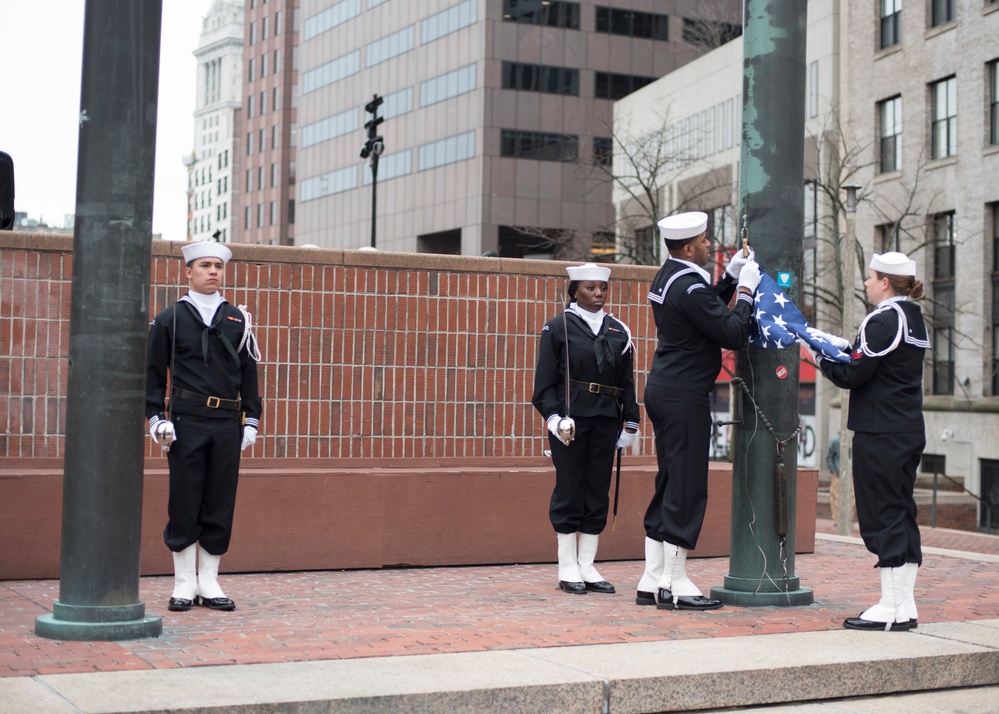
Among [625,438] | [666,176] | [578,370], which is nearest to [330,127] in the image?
[666,176]

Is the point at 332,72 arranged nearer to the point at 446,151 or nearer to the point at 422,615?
the point at 446,151

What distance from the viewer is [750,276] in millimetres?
7820

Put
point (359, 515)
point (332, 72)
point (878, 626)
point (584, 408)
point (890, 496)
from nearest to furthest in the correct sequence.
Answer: point (878, 626) < point (890, 496) < point (584, 408) < point (359, 515) < point (332, 72)

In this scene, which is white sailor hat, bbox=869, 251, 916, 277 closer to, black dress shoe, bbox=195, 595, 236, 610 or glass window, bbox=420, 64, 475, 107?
black dress shoe, bbox=195, 595, 236, 610

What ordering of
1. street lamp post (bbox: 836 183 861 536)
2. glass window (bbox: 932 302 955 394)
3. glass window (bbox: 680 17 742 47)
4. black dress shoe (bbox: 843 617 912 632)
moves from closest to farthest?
black dress shoe (bbox: 843 617 912 632)
street lamp post (bbox: 836 183 861 536)
glass window (bbox: 932 302 955 394)
glass window (bbox: 680 17 742 47)

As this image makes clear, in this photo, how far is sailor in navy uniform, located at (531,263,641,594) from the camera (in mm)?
8922

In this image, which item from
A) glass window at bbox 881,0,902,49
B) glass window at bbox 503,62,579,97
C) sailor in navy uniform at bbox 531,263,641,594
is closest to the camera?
sailor in navy uniform at bbox 531,263,641,594

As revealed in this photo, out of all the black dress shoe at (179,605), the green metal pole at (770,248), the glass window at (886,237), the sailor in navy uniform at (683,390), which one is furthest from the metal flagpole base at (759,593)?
the glass window at (886,237)

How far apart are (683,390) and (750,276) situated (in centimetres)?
74

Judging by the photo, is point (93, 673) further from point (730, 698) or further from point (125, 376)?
point (730, 698)

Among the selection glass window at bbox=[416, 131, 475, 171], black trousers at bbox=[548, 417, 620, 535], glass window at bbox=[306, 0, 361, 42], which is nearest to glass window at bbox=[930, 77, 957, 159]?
black trousers at bbox=[548, 417, 620, 535]

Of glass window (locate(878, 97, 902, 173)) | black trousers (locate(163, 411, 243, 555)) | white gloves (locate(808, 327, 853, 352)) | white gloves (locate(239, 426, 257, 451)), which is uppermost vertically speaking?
glass window (locate(878, 97, 902, 173))

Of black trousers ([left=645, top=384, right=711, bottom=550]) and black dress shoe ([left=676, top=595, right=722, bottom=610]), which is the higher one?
black trousers ([left=645, top=384, right=711, bottom=550])

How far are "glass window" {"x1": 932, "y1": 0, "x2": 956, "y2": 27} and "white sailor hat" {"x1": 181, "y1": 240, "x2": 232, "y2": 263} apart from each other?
33305mm
